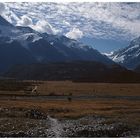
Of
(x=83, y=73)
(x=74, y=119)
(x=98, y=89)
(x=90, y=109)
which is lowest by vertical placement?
(x=74, y=119)

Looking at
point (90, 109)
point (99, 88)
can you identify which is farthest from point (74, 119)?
point (99, 88)

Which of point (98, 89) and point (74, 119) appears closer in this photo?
point (74, 119)

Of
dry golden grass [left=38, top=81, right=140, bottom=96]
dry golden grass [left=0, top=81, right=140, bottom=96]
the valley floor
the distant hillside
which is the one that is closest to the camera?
the valley floor

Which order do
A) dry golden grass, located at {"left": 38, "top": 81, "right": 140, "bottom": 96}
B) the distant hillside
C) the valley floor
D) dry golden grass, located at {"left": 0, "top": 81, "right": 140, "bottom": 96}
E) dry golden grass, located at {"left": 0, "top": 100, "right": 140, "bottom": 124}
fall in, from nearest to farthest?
the valley floor, dry golden grass, located at {"left": 0, "top": 100, "right": 140, "bottom": 124}, dry golden grass, located at {"left": 38, "top": 81, "right": 140, "bottom": 96}, dry golden grass, located at {"left": 0, "top": 81, "right": 140, "bottom": 96}, the distant hillside

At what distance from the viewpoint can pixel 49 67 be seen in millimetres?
37531

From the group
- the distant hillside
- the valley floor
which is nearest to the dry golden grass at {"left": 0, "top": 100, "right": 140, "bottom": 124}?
the valley floor

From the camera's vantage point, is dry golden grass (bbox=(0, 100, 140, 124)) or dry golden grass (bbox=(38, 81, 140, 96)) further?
dry golden grass (bbox=(38, 81, 140, 96))

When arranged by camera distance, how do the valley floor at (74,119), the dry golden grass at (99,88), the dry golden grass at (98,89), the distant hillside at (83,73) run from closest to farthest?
1. the valley floor at (74,119)
2. the dry golden grass at (99,88)
3. the dry golden grass at (98,89)
4. the distant hillside at (83,73)

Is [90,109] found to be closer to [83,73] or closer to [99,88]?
[83,73]

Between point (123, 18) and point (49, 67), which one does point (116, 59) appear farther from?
point (49, 67)

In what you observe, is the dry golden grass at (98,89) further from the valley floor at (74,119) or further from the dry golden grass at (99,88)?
the valley floor at (74,119)

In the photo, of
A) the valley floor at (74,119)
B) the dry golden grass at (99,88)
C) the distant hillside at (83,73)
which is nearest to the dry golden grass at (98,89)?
the dry golden grass at (99,88)

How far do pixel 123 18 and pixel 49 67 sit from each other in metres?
15.7

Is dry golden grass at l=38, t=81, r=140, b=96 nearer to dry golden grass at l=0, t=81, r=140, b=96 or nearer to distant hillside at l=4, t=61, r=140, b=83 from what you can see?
dry golden grass at l=0, t=81, r=140, b=96
